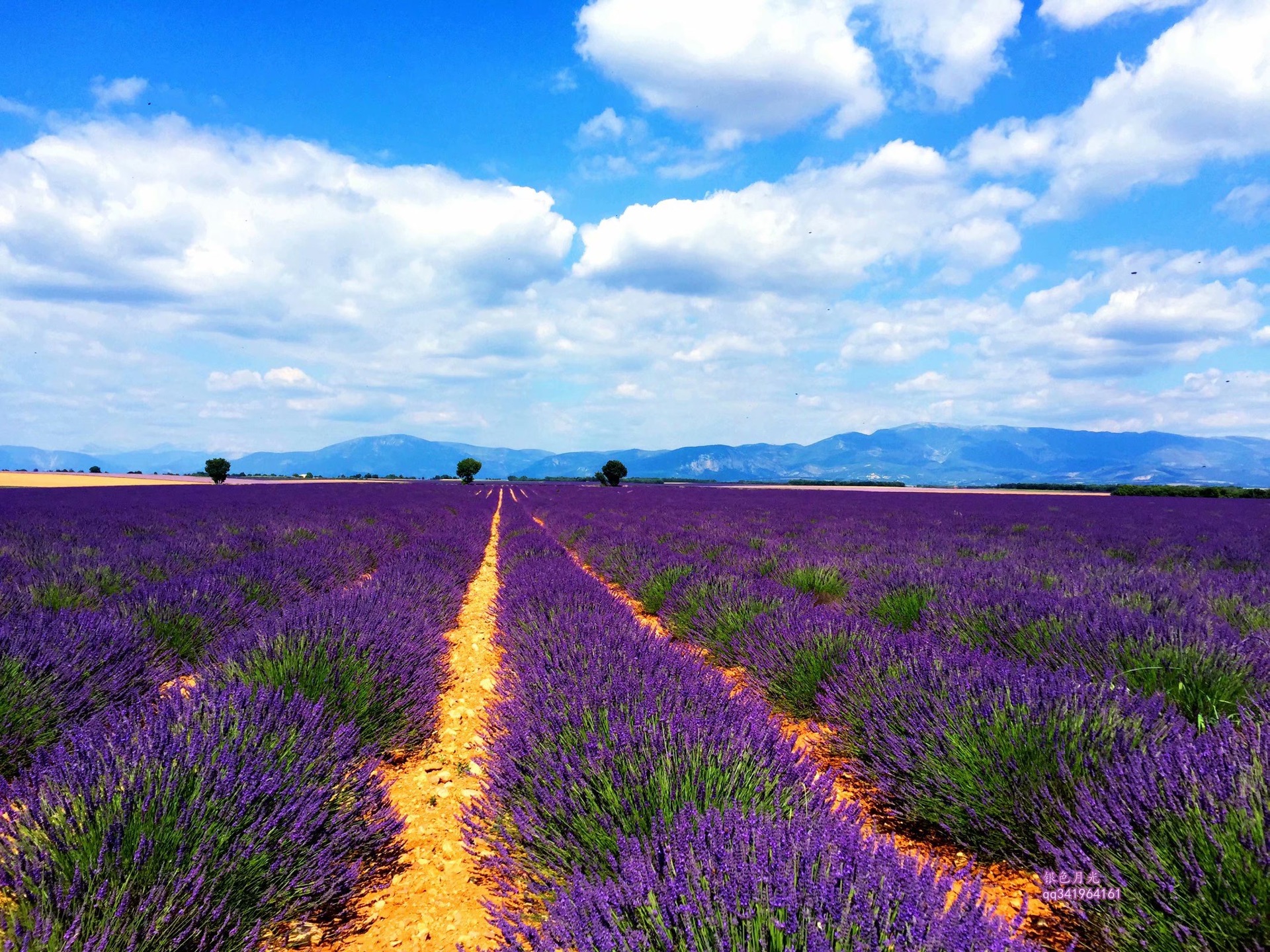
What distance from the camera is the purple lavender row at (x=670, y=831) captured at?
3.54 ft

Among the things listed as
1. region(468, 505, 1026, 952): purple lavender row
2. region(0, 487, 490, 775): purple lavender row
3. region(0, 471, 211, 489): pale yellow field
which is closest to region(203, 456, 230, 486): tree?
region(0, 471, 211, 489): pale yellow field

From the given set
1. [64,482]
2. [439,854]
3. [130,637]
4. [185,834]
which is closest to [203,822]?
[185,834]

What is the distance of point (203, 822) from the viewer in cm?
159

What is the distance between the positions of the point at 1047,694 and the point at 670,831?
1.86 meters

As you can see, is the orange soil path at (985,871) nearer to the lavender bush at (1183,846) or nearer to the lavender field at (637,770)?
the lavender field at (637,770)

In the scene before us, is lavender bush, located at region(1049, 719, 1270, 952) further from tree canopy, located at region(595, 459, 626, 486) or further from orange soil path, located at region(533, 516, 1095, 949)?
tree canopy, located at region(595, 459, 626, 486)

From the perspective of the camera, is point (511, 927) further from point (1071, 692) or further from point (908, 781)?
point (1071, 692)

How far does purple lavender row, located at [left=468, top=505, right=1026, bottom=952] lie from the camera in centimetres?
108

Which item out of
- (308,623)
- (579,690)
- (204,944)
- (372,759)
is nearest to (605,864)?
(579,690)

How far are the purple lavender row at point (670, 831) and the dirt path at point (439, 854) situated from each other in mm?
164

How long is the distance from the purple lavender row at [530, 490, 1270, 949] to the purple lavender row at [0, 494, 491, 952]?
2172mm

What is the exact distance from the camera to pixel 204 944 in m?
1.42

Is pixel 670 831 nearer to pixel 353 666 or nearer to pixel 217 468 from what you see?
pixel 353 666

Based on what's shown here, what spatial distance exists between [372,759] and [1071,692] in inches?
116
